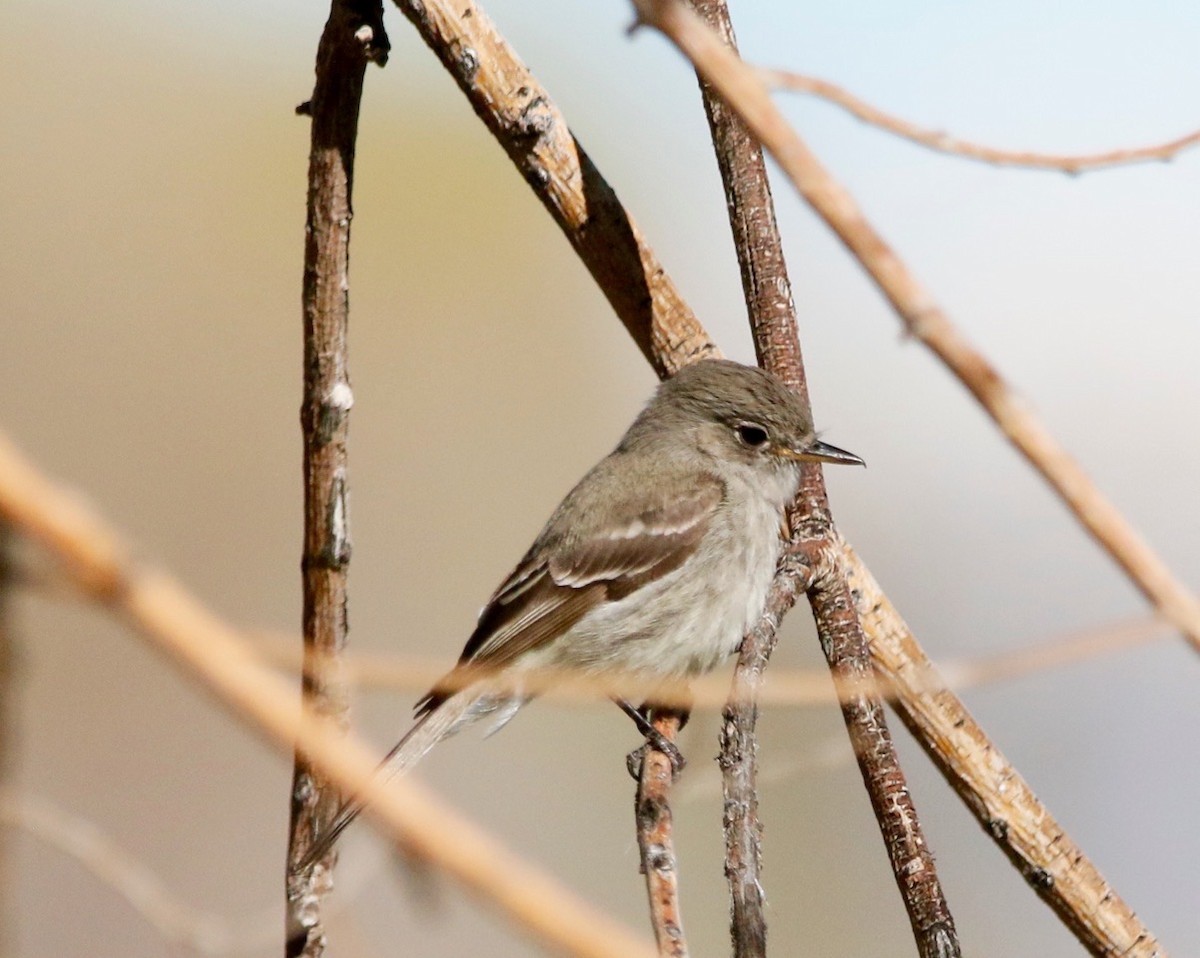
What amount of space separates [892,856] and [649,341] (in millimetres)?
1237

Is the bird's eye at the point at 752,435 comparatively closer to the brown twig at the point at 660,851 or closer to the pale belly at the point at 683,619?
the pale belly at the point at 683,619

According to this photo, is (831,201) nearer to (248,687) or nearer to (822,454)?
(248,687)

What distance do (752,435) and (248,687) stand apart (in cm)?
344

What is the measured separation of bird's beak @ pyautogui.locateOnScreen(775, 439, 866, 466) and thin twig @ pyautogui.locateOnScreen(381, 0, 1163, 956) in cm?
76

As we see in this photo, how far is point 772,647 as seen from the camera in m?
2.35

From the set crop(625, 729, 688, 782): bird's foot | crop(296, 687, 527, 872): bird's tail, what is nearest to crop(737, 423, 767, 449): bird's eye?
crop(296, 687, 527, 872): bird's tail

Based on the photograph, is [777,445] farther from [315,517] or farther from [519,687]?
[315,517]

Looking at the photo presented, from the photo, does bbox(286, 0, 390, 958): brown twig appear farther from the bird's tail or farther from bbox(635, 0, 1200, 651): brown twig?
bbox(635, 0, 1200, 651): brown twig

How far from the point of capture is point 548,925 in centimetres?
44

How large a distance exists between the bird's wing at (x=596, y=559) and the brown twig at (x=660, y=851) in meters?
1.06

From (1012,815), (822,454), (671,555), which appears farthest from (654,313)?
(1012,815)

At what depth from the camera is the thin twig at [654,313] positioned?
2.31m

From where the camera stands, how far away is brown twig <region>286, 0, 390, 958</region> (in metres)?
2.45

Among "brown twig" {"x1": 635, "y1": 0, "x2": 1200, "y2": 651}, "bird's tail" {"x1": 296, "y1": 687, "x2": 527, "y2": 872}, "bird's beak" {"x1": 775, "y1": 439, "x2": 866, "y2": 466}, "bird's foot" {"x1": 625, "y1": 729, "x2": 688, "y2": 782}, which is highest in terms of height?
"bird's beak" {"x1": 775, "y1": 439, "x2": 866, "y2": 466}
